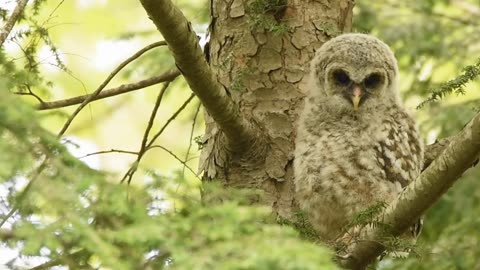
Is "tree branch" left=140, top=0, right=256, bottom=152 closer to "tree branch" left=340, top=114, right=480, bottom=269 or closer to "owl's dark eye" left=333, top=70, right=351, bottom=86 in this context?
"tree branch" left=340, top=114, right=480, bottom=269

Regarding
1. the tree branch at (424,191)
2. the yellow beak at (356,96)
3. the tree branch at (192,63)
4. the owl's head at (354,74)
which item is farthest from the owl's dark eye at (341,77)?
the tree branch at (424,191)

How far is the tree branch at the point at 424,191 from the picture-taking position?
277cm

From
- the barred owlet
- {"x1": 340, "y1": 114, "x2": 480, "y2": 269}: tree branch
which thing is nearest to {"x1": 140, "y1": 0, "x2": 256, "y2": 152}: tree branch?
the barred owlet

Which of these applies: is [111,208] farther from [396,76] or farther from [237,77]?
[396,76]

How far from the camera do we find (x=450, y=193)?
5.59 metres

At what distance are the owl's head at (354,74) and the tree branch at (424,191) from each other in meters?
1.19

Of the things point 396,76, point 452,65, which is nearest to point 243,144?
point 396,76

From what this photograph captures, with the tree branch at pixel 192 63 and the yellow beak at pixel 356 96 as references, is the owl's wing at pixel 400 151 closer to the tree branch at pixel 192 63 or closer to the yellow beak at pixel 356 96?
the yellow beak at pixel 356 96

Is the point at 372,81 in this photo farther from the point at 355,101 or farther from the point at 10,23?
the point at 10,23

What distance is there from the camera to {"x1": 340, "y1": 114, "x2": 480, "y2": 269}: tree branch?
277 cm

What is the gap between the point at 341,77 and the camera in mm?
4387

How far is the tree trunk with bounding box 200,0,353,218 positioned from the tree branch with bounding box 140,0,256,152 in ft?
1.01

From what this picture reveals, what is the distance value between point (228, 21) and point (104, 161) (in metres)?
4.93

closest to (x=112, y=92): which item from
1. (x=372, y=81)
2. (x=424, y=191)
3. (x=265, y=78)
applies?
(x=265, y=78)
